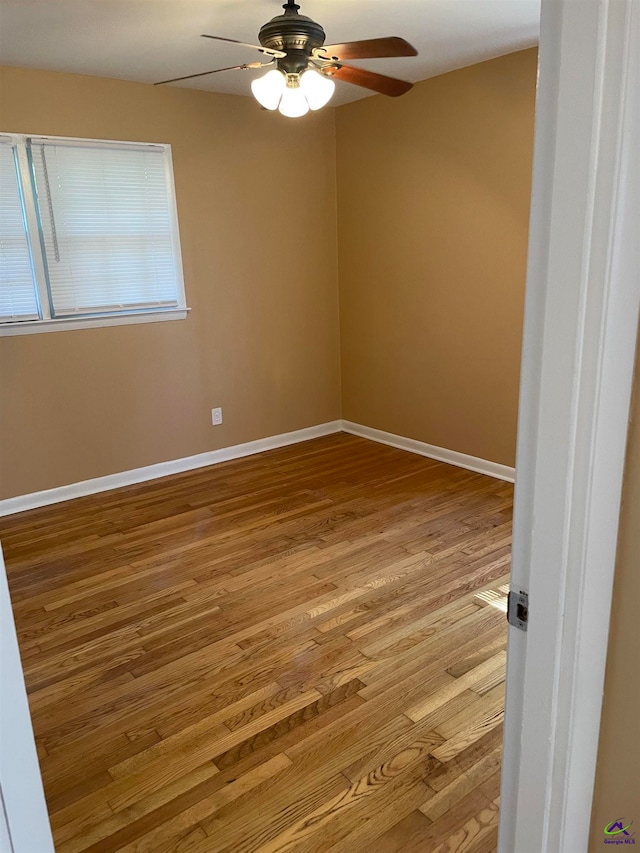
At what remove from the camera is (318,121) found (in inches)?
179

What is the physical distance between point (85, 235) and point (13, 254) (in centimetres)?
42

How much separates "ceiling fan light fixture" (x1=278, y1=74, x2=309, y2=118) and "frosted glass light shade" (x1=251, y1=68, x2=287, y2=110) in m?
0.02

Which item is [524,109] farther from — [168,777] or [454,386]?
[168,777]

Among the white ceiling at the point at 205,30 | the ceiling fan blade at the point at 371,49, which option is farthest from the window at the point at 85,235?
the ceiling fan blade at the point at 371,49

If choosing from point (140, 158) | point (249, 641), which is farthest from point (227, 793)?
point (140, 158)

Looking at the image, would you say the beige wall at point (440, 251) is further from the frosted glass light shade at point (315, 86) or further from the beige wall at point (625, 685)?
the beige wall at point (625, 685)

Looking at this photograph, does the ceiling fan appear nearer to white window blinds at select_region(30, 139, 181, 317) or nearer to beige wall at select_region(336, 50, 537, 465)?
beige wall at select_region(336, 50, 537, 465)

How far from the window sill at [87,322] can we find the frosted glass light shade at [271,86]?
73.4 inches

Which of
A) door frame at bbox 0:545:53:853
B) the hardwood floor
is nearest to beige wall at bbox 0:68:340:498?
the hardwood floor

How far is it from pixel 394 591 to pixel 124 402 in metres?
2.24

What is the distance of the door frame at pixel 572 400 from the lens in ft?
2.29

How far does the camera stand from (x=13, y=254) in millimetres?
3512

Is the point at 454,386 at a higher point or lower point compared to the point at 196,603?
higher

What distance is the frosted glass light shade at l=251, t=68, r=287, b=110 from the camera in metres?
2.40
